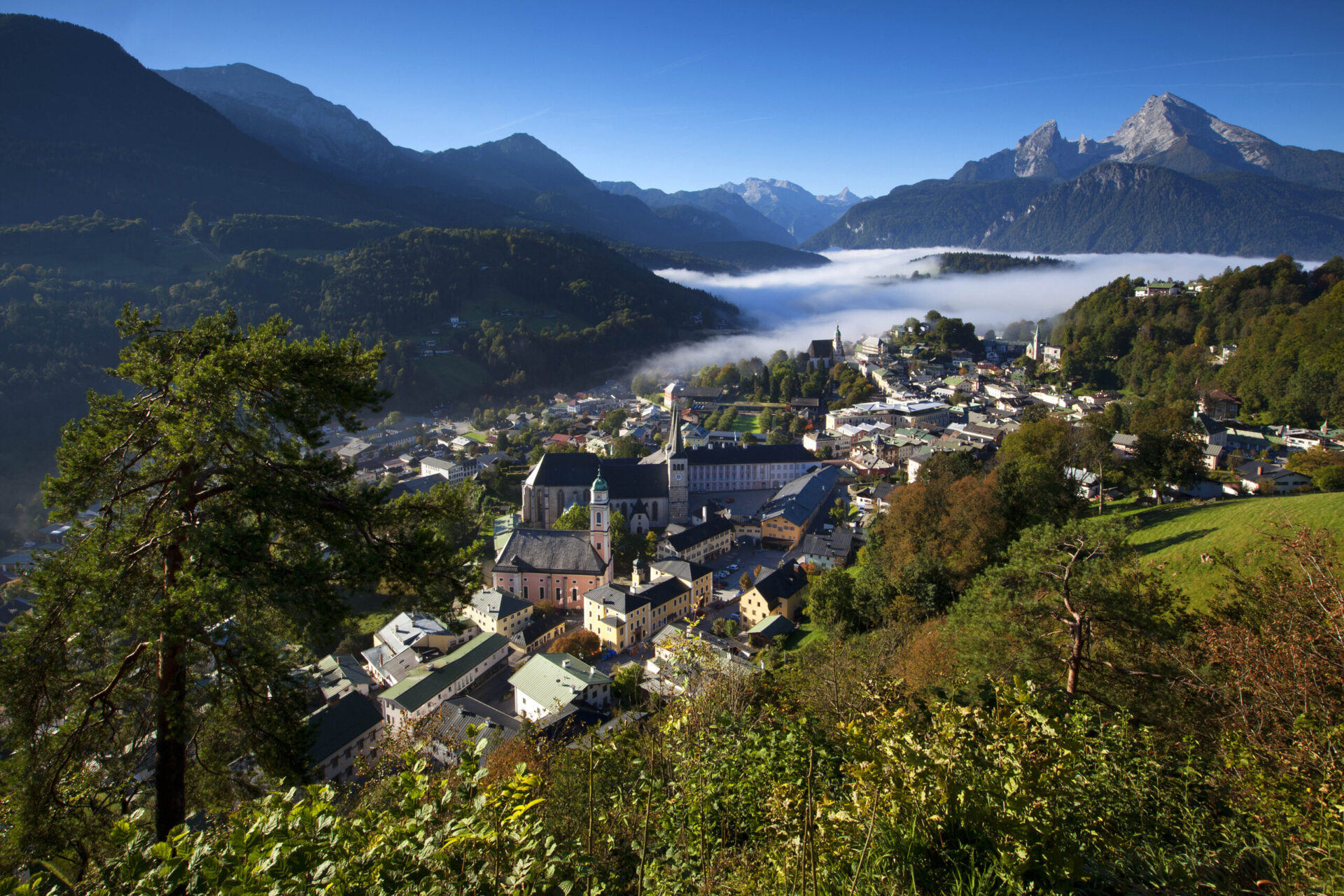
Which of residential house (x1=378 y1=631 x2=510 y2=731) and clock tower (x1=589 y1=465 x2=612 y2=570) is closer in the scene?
residential house (x1=378 y1=631 x2=510 y2=731)

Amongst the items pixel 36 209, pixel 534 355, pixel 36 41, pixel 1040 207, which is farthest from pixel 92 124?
pixel 1040 207

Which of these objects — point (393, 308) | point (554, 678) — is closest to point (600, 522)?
point (554, 678)

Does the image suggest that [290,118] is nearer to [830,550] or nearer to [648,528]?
[648,528]

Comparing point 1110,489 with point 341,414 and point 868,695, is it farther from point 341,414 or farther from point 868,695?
point 341,414

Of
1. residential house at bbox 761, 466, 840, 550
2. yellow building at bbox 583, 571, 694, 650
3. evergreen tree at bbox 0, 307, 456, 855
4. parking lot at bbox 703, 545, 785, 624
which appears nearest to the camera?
evergreen tree at bbox 0, 307, 456, 855

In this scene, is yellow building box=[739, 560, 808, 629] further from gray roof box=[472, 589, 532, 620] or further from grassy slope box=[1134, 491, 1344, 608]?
grassy slope box=[1134, 491, 1344, 608]

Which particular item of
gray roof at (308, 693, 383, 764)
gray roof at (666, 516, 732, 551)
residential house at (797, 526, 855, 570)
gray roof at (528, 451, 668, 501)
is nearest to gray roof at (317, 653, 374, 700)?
gray roof at (308, 693, 383, 764)
